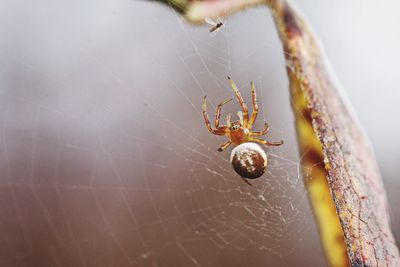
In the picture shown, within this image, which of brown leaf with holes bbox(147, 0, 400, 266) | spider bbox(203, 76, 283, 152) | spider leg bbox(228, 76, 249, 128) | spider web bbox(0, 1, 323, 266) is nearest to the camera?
brown leaf with holes bbox(147, 0, 400, 266)

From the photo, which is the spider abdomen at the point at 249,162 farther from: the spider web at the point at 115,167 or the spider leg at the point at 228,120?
the spider web at the point at 115,167

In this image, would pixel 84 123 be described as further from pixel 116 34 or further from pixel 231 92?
pixel 231 92

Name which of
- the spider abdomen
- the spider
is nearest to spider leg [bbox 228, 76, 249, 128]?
the spider

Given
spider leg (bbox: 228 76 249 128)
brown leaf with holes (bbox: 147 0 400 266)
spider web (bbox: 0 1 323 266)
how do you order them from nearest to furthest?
brown leaf with holes (bbox: 147 0 400 266), spider leg (bbox: 228 76 249 128), spider web (bbox: 0 1 323 266)

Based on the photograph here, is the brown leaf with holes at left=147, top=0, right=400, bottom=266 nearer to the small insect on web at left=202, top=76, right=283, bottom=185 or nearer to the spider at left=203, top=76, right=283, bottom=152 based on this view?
the small insect on web at left=202, top=76, right=283, bottom=185

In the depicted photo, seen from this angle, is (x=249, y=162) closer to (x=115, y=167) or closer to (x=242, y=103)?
(x=242, y=103)

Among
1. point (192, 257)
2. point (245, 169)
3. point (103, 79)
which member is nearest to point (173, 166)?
point (192, 257)

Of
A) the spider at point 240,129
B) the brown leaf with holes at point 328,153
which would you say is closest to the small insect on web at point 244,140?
the spider at point 240,129

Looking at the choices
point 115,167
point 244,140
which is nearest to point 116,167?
point 115,167

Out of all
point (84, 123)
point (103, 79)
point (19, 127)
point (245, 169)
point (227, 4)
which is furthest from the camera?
point (84, 123)
